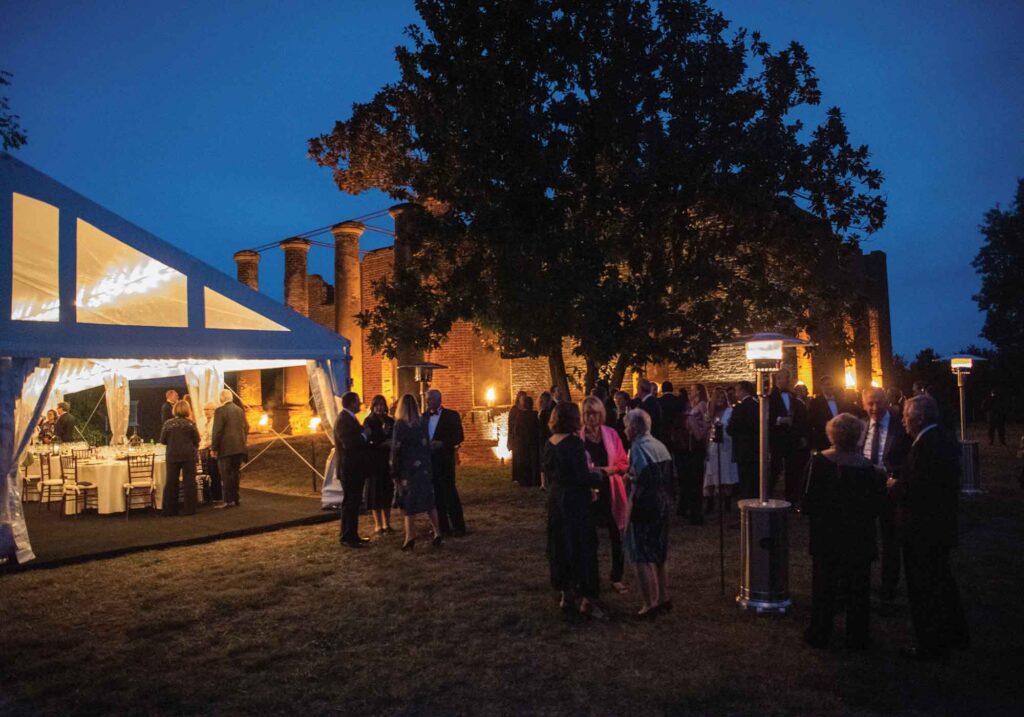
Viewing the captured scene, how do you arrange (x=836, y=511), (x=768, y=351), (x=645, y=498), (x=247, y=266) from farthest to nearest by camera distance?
(x=247, y=266) → (x=768, y=351) → (x=645, y=498) → (x=836, y=511)

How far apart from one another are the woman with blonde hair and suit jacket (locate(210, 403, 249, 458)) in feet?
15.0

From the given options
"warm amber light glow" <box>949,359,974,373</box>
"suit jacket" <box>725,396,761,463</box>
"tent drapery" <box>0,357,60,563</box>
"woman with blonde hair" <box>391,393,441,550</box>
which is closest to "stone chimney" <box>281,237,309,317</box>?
"tent drapery" <box>0,357,60,563</box>

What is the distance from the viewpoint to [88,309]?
8.91 meters

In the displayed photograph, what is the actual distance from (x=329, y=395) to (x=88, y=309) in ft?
10.9

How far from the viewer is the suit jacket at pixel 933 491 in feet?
15.0

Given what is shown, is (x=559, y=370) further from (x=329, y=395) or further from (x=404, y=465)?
(x=404, y=465)

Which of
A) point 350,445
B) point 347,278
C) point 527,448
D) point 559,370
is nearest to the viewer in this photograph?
point 350,445

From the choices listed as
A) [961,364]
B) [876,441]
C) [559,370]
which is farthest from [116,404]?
[961,364]

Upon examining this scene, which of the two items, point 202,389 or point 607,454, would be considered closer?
point 607,454

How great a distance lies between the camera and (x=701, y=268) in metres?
11.6

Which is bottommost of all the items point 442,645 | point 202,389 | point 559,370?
point 442,645

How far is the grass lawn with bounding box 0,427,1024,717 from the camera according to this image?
4203mm

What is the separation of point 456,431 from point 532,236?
3.50 m

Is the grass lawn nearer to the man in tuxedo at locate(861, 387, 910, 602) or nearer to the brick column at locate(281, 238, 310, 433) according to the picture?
the man in tuxedo at locate(861, 387, 910, 602)
